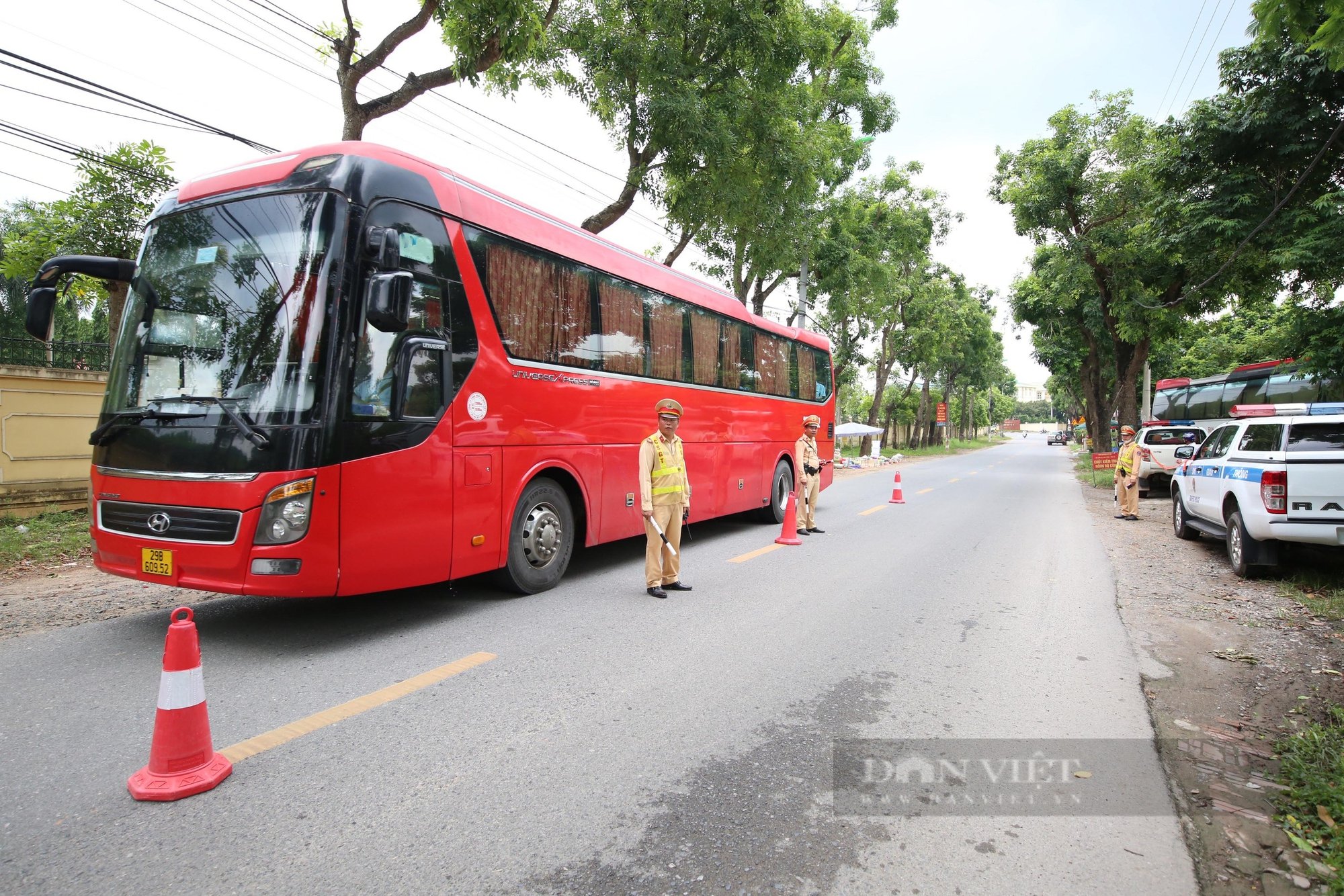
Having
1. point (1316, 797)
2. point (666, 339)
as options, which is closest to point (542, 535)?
point (666, 339)

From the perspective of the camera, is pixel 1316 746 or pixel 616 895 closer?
pixel 616 895

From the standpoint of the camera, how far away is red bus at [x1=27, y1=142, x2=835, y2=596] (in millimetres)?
4676

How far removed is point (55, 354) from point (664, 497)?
10.3 meters

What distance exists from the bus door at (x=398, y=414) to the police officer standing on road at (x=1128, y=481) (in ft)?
44.4

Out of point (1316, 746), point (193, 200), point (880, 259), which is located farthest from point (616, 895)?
point (880, 259)

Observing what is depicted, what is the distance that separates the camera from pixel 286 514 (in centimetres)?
464

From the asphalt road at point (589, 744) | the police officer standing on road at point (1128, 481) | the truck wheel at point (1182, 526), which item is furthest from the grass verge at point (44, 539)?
the police officer standing on road at point (1128, 481)

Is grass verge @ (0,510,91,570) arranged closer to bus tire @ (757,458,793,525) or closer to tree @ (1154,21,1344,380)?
bus tire @ (757,458,793,525)

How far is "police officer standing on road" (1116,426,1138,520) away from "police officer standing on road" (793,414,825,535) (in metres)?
7.17

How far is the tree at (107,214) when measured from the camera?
34.3 ft

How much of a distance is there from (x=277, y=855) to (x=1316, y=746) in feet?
15.7

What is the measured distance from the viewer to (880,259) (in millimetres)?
27422

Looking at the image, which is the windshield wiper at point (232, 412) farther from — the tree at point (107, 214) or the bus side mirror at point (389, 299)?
the tree at point (107, 214)

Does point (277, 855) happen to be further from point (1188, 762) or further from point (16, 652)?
point (1188, 762)
